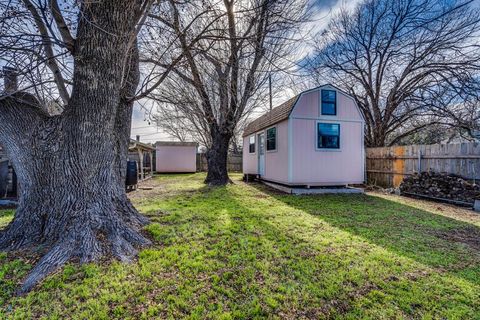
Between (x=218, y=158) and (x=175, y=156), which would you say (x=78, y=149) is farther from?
(x=175, y=156)

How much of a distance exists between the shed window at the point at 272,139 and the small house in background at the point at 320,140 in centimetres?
44

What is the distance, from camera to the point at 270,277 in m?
2.46

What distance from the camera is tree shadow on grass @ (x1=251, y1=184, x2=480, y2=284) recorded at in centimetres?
296

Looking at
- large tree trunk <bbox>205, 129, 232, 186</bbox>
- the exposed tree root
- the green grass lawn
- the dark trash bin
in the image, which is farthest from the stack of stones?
the dark trash bin

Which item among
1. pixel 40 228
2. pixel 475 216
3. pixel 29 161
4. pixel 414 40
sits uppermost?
pixel 414 40

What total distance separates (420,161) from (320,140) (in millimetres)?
3434

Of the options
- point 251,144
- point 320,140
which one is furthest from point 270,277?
point 251,144

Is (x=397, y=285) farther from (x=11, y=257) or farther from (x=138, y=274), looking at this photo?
(x=11, y=257)

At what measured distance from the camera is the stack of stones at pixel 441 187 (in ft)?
21.0

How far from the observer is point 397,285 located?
2.36m

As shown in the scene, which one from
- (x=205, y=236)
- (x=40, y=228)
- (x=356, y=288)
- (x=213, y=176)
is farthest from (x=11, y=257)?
(x=213, y=176)

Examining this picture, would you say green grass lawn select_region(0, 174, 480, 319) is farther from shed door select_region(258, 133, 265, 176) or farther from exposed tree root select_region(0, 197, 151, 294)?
shed door select_region(258, 133, 265, 176)

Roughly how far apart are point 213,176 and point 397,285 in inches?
332

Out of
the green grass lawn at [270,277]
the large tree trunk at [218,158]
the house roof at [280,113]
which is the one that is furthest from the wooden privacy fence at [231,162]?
the green grass lawn at [270,277]
